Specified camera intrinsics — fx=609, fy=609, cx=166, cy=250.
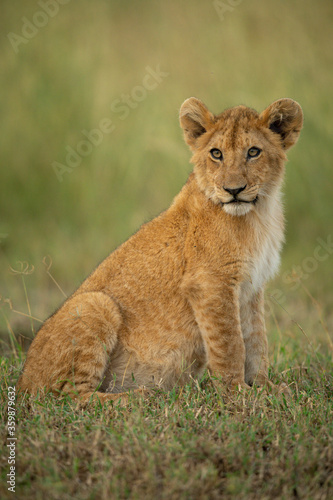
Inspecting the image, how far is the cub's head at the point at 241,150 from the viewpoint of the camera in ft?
16.1

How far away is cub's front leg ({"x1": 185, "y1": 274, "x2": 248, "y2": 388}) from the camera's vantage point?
15.7ft

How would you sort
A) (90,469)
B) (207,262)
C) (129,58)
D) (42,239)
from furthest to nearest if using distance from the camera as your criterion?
1. (129,58)
2. (42,239)
3. (207,262)
4. (90,469)

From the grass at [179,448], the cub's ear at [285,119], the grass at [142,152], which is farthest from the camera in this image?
the grass at [142,152]

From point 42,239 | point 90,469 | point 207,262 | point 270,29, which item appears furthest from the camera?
point 270,29

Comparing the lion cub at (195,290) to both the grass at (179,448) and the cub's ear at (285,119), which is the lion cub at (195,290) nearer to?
the cub's ear at (285,119)

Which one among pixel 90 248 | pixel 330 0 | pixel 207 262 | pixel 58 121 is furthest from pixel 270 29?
pixel 207 262

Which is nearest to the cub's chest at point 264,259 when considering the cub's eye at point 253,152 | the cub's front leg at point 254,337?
the cub's front leg at point 254,337

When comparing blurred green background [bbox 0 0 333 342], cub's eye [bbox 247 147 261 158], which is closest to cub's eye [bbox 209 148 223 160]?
cub's eye [bbox 247 147 261 158]

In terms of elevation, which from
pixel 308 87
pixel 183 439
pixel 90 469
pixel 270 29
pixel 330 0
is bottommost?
pixel 90 469

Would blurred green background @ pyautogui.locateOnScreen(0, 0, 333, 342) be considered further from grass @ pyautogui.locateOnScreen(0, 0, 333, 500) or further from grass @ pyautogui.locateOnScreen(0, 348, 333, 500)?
grass @ pyautogui.locateOnScreen(0, 348, 333, 500)

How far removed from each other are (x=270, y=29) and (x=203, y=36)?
1361mm

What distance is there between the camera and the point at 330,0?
11883 millimetres

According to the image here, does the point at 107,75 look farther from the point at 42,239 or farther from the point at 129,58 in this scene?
the point at 42,239

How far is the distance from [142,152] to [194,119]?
6.25m
